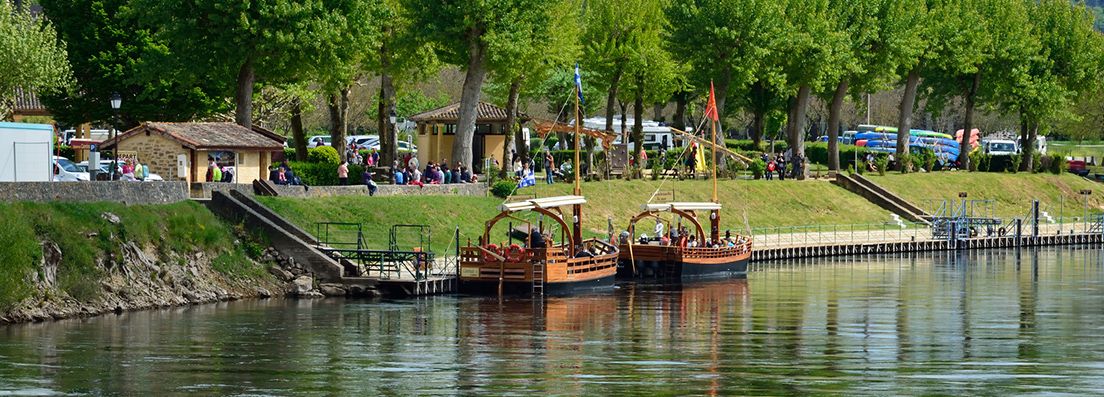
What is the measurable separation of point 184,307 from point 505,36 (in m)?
29.3

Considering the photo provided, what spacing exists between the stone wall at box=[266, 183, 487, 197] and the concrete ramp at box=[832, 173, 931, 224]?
3422 cm

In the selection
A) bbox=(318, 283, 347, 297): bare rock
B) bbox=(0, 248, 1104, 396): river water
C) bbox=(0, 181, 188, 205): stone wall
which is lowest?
bbox=(0, 248, 1104, 396): river water

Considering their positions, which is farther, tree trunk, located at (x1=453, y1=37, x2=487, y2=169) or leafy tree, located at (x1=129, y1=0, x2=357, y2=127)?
tree trunk, located at (x1=453, y1=37, x2=487, y2=169)

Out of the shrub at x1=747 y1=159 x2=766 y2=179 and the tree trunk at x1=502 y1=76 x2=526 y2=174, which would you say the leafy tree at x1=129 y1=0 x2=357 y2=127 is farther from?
the shrub at x1=747 y1=159 x2=766 y2=179

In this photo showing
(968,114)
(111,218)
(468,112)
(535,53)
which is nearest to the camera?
(111,218)

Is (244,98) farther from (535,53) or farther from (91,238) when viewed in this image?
(91,238)

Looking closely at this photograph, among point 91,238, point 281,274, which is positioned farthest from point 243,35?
point 91,238

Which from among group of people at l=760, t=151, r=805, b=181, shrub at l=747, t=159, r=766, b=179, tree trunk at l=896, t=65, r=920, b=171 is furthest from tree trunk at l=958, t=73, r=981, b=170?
shrub at l=747, t=159, r=766, b=179

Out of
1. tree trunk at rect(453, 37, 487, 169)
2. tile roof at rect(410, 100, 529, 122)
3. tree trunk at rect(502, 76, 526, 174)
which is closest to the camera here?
tree trunk at rect(453, 37, 487, 169)

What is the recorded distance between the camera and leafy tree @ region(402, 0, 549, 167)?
281 ft

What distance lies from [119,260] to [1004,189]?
81.4 m

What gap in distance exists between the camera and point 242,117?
82875mm

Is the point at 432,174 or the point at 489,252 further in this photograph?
the point at 432,174

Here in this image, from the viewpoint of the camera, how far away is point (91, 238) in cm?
6056
